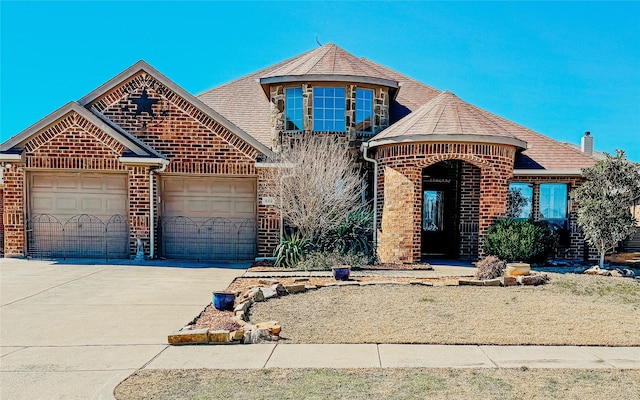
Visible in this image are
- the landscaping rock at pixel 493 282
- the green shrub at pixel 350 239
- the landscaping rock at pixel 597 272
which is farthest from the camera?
the green shrub at pixel 350 239

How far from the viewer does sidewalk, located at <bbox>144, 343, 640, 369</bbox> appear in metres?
4.81

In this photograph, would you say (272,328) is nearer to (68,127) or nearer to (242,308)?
(242,308)

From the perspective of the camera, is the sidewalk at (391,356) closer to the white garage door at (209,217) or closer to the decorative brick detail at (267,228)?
the decorative brick detail at (267,228)

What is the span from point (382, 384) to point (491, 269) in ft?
20.9

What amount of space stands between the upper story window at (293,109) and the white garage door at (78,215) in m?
5.46

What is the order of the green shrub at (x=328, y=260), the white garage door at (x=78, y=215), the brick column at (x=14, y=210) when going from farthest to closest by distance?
the white garage door at (x=78, y=215) → the brick column at (x=14, y=210) → the green shrub at (x=328, y=260)

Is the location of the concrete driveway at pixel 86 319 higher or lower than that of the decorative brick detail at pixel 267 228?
lower

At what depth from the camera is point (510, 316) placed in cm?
682

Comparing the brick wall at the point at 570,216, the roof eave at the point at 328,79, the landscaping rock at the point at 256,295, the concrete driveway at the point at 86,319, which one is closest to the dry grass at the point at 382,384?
the concrete driveway at the point at 86,319

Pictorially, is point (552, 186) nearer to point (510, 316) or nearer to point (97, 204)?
point (510, 316)

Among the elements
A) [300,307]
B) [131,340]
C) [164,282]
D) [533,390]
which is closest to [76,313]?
[131,340]

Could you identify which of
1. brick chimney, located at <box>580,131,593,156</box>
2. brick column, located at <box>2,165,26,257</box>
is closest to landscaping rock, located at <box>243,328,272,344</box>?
brick column, located at <box>2,165,26,257</box>

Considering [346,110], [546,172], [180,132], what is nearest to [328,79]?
[346,110]

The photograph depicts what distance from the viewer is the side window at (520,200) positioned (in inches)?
545
